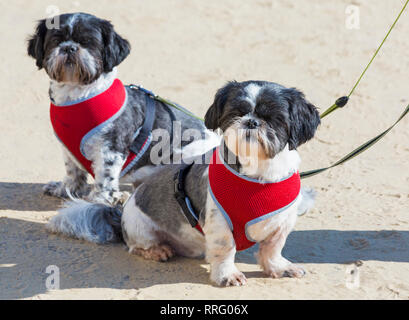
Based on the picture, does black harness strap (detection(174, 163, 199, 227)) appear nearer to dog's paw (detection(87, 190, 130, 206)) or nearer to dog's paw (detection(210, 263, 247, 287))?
dog's paw (detection(210, 263, 247, 287))

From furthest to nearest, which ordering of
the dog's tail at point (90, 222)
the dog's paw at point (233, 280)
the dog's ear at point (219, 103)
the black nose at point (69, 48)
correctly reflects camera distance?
the black nose at point (69, 48)
the dog's tail at point (90, 222)
the dog's paw at point (233, 280)
the dog's ear at point (219, 103)

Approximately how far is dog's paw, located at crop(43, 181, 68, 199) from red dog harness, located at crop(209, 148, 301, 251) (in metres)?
2.55

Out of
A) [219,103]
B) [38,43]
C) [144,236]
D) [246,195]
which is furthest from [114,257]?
[38,43]

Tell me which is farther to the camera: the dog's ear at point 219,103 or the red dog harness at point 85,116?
the red dog harness at point 85,116

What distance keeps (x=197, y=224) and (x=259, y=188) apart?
655 millimetres

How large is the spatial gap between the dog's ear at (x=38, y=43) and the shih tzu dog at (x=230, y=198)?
58.6 inches

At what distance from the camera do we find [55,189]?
6918mm

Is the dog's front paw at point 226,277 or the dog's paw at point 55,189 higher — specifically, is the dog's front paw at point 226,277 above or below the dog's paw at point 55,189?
below

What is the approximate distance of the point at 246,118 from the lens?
14.3 feet

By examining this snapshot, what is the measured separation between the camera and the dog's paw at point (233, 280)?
16.2 feet

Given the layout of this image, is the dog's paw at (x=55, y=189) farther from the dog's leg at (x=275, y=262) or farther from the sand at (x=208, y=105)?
the dog's leg at (x=275, y=262)

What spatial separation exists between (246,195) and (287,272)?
0.86 metres

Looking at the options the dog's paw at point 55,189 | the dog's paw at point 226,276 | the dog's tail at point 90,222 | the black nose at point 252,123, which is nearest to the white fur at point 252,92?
the black nose at point 252,123

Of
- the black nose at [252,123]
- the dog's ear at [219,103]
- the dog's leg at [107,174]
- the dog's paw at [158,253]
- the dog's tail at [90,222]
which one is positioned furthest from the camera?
the dog's leg at [107,174]
